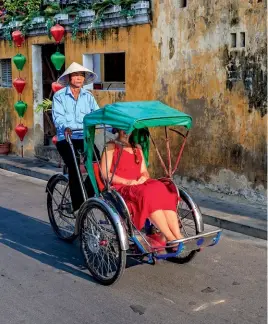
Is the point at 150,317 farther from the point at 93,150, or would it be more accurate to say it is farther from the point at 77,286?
the point at 93,150

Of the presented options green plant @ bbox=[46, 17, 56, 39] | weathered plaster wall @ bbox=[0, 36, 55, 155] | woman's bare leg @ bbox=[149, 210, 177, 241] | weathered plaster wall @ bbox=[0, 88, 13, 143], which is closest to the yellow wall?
green plant @ bbox=[46, 17, 56, 39]

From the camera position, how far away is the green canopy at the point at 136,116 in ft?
15.7

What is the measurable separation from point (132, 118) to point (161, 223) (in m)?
0.99

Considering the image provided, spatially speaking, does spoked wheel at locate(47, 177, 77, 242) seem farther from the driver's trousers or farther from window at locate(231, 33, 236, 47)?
window at locate(231, 33, 236, 47)

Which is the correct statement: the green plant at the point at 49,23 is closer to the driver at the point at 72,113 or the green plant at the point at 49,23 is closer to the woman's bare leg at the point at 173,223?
the driver at the point at 72,113

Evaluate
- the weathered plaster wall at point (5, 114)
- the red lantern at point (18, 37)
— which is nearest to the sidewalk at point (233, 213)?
the red lantern at point (18, 37)

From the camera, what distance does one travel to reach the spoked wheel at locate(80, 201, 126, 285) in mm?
4992

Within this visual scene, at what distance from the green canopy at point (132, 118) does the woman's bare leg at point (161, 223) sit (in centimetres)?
80

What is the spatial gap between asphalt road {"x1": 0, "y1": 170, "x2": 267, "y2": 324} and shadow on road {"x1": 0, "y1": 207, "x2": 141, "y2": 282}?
11mm

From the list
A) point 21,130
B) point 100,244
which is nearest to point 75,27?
point 21,130

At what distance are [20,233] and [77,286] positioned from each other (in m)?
1.98

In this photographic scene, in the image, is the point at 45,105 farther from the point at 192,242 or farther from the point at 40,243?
the point at 192,242

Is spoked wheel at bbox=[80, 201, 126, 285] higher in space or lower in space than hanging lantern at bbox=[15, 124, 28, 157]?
lower

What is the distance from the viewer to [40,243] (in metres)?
6.43
